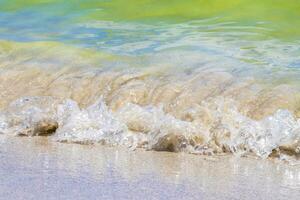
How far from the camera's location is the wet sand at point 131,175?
2857mm

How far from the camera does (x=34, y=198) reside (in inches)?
108

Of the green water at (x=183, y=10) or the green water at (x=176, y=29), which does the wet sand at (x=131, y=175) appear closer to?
the green water at (x=176, y=29)

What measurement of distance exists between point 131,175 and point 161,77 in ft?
4.75

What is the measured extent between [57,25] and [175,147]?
9.66ft

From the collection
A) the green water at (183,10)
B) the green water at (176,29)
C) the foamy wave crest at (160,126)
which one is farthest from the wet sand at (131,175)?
the green water at (183,10)

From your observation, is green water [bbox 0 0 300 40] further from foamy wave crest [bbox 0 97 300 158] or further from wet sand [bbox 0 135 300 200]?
wet sand [bbox 0 135 300 200]

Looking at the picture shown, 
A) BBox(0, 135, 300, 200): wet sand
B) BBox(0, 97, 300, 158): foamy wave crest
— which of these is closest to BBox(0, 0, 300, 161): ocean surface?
BBox(0, 97, 300, 158): foamy wave crest

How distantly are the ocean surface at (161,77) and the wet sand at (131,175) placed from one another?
16cm

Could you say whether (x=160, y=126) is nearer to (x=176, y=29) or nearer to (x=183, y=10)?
(x=176, y=29)

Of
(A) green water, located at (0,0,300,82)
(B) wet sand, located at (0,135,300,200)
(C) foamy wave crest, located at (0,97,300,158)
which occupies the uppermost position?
(A) green water, located at (0,0,300,82)

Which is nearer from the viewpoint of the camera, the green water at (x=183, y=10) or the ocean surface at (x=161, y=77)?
the ocean surface at (x=161, y=77)

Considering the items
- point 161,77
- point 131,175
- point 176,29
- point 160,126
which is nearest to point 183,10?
point 176,29

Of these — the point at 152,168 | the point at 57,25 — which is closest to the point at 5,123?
the point at 152,168

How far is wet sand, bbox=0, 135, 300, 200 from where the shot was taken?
9.37 feet
